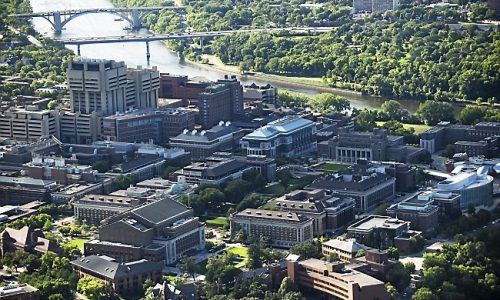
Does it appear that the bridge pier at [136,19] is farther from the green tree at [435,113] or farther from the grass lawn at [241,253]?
the grass lawn at [241,253]

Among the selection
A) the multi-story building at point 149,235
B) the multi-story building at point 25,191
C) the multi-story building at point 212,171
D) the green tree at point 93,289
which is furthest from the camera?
the multi-story building at point 212,171

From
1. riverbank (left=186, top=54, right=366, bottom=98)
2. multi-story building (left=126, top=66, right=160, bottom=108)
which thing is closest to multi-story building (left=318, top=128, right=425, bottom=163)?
multi-story building (left=126, top=66, right=160, bottom=108)

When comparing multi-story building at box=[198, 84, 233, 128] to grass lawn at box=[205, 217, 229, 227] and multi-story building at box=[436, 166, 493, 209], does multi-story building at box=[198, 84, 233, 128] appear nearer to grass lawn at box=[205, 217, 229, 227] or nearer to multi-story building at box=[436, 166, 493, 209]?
grass lawn at box=[205, 217, 229, 227]

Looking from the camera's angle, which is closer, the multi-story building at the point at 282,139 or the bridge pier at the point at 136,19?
the multi-story building at the point at 282,139

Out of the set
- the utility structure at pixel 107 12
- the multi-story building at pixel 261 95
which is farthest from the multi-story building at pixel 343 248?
the utility structure at pixel 107 12

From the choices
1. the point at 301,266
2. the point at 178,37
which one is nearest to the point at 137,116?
the point at 301,266

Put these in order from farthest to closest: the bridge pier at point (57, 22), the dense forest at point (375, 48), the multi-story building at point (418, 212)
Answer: the bridge pier at point (57, 22), the dense forest at point (375, 48), the multi-story building at point (418, 212)
